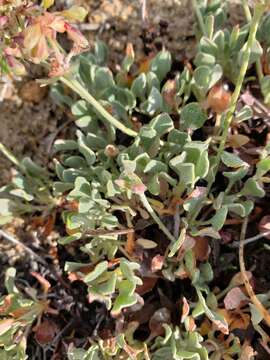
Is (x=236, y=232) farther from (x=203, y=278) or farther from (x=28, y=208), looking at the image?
(x=28, y=208)

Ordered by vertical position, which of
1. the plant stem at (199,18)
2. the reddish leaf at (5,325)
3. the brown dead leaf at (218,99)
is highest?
the plant stem at (199,18)

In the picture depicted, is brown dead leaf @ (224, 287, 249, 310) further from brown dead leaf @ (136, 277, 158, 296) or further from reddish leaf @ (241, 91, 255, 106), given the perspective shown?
reddish leaf @ (241, 91, 255, 106)

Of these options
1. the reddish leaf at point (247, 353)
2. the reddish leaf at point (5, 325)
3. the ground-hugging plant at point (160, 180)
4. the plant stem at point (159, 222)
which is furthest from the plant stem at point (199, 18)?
the reddish leaf at point (5, 325)

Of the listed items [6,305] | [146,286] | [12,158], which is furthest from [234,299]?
[12,158]

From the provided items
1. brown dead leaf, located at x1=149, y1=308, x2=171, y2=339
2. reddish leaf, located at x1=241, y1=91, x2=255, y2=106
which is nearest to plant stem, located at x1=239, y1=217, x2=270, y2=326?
brown dead leaf, located at x1=149, y1=308, x2=171, y2=339

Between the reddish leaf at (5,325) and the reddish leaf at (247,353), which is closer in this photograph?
the reddish leaf at (247,353)

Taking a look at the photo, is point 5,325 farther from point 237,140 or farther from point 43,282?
point 237,140

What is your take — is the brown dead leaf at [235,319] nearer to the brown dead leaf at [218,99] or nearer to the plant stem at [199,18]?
the brown dead leaf at [218,99]
